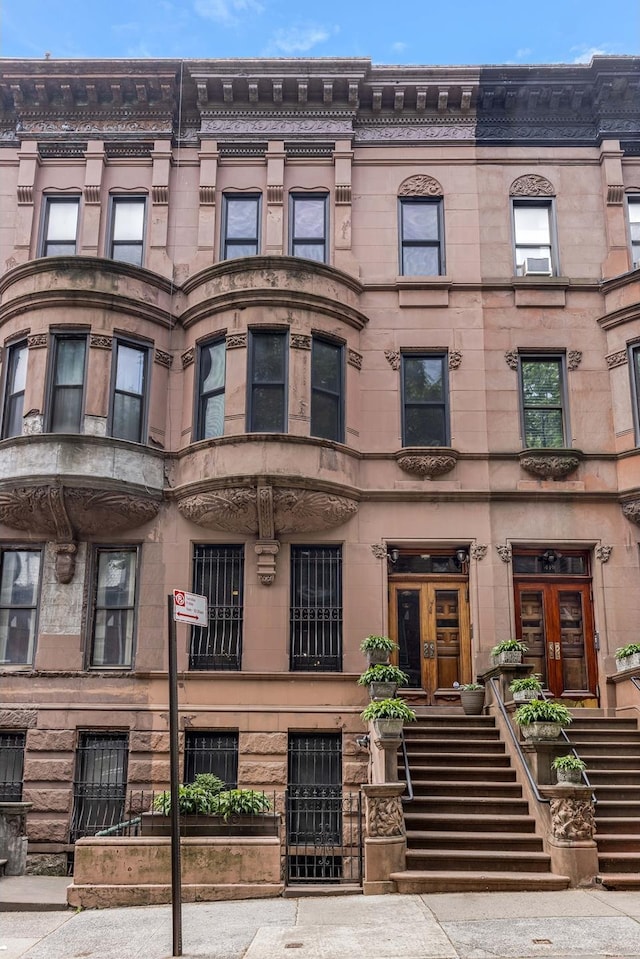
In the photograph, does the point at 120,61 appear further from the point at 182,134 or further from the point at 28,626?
the point at 28,626

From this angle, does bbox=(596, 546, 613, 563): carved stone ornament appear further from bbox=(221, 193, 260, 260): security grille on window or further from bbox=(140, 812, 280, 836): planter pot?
bbox=(221, 193, 260, 260): security grille on window

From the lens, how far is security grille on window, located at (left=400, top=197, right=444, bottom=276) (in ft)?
60.7

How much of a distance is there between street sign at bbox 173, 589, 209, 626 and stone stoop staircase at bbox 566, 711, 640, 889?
6016 mm

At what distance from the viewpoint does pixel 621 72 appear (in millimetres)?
18203

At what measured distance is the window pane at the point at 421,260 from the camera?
1848 cm

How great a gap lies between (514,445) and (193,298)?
7.00 meters

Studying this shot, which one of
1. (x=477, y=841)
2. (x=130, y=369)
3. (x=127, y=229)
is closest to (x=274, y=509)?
(x=130, y=369)

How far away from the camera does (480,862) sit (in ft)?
36.9

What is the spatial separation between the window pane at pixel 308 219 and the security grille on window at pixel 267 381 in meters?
2.74

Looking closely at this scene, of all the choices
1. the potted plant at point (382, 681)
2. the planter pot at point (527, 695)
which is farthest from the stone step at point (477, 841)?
the potted plant at point (382, 681)

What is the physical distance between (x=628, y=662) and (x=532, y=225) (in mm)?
9130

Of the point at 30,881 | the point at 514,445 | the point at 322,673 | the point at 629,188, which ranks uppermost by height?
the point at 629,188

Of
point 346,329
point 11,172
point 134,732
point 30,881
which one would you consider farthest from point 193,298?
point 30,881

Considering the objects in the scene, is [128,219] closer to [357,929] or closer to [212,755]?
[212,755]
